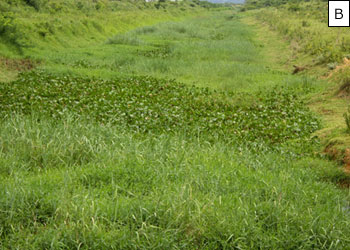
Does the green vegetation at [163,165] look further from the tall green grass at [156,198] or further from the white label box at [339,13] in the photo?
the white label box at [339,13]

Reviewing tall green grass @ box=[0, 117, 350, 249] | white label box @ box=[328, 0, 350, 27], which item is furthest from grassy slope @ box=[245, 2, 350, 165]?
tall green grass @ box=[0, 117, 350, 249]

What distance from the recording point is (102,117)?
333 inches

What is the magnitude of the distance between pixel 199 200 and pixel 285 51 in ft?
56.3

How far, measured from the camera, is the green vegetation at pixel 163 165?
13.0ft

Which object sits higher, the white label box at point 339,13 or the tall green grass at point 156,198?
the white label box at point 339,13

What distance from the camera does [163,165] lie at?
5.35 meters

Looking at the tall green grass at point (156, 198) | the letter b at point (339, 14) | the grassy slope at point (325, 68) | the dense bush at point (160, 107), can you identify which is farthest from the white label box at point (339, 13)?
the tall green grass at point (156, 198)

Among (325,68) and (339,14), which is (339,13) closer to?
(339,14)

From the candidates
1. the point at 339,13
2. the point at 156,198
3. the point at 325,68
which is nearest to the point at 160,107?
the point at 156,198

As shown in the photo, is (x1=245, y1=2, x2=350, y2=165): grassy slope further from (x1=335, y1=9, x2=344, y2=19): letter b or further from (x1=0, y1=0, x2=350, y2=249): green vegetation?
(x1=335, y1=9, x2=344, y2=19): letter b

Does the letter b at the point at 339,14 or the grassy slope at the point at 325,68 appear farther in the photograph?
the letter b at the point at 339,14

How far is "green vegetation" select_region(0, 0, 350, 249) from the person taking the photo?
3963 millimetres

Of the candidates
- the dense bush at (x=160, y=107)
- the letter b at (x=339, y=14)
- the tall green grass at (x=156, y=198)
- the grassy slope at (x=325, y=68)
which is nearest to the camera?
the tall green grass at (x=156, y=198)

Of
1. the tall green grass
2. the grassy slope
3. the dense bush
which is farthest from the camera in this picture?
the dense bush
